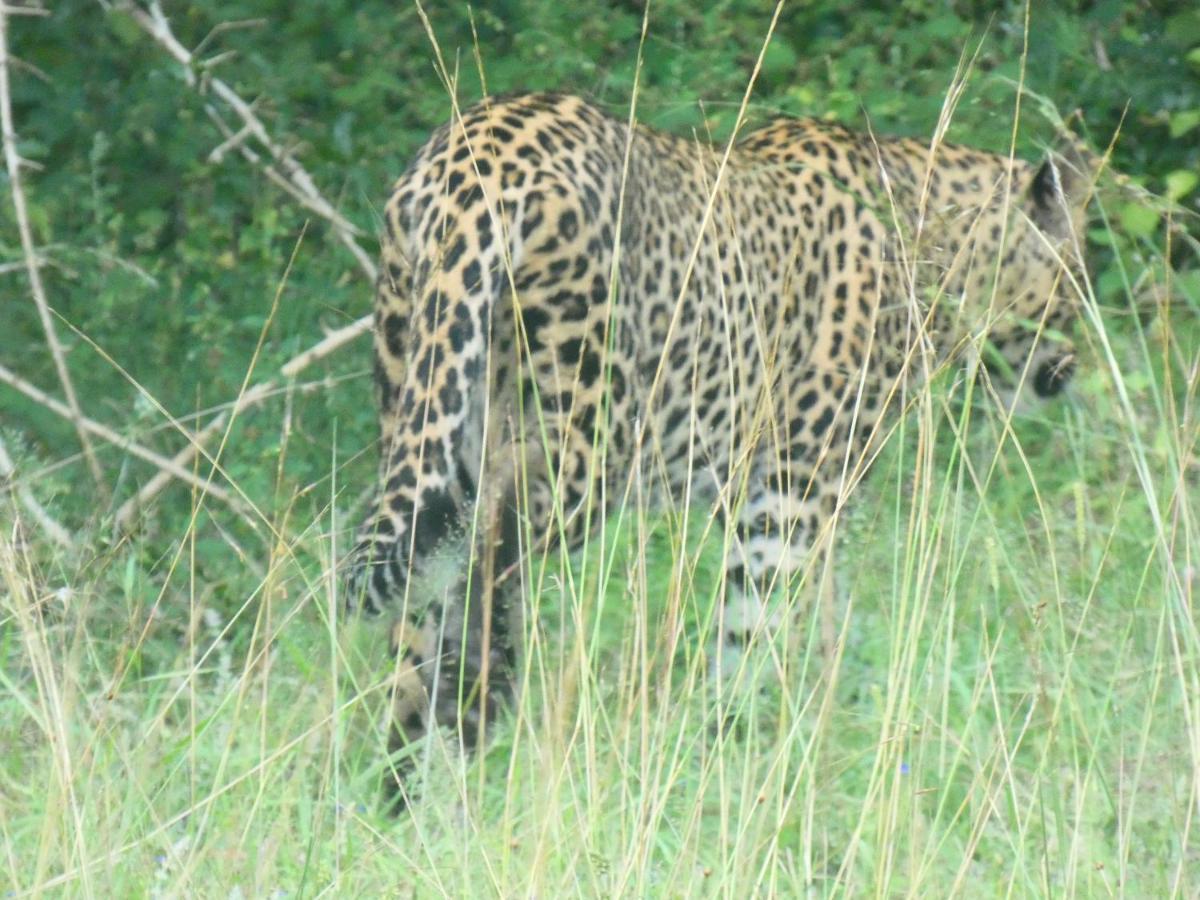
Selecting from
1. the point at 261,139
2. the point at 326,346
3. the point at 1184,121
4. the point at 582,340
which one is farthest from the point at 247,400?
the point at 1184,121

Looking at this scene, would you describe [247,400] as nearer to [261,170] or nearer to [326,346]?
[326,346]

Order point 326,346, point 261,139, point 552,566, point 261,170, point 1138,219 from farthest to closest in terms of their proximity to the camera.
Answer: point 261,170 < point 261,139 < point 326,346 < point 1138,219 < point 552,566

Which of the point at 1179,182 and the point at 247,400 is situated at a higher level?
the point at 1179,182

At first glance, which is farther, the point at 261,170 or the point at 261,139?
the point at 261,170

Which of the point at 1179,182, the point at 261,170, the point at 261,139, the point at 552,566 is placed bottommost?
the point at 552,566

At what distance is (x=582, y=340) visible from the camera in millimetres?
3531

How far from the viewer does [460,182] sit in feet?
12.3

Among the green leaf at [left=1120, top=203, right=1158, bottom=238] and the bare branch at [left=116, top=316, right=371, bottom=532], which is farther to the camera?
the green leaf at [left=1120, top=203, right=1158, bottom=238]

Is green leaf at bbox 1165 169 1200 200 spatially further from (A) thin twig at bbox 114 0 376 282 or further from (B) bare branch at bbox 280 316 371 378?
(A) thin twig at bbox 114 0 376 282

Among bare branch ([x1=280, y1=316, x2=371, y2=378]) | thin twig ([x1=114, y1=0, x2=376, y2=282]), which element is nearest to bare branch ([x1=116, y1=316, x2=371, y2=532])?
bare branch ([x1=280, y1=316, x2=371, y2=378])

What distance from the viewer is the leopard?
11.0ft

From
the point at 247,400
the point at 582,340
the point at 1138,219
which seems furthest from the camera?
the point at 1138,219

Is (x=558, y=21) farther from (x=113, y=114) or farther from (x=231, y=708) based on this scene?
(x=231, y=708)

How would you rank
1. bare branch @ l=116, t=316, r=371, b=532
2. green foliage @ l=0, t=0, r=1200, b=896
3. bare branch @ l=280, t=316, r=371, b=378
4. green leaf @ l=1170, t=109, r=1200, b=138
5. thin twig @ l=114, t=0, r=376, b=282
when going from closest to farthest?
1. green foliage @ l=0, t=0, r=1200, b=896
2. bare branch @ l=116, t=316, r=371, b=532
3. bare branch @ l=280, t=316, r=371, b=378
4. green leaf @ l=1170, t=109, r=1200, b=138
5. thin twig @ l=114, t=0, r=376, b=282
